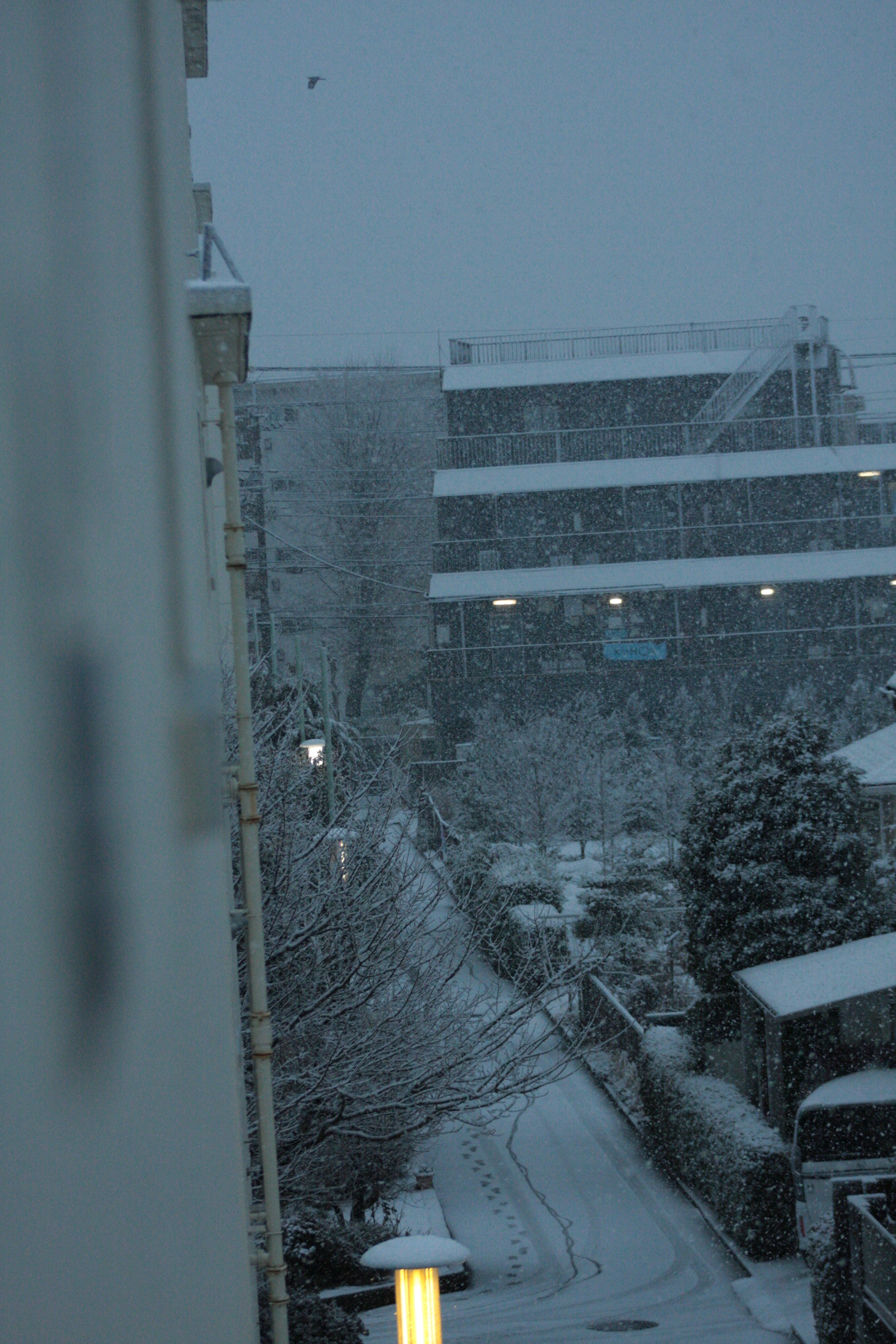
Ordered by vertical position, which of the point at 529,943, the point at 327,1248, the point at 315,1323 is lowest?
the point at 327,1248

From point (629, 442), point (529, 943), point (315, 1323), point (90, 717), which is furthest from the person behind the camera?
point (629, 442)

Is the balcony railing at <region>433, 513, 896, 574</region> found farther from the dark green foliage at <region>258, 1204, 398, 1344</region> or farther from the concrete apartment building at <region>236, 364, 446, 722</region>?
the dark green foliage at <region>258, 1204, 398, 1344</region>

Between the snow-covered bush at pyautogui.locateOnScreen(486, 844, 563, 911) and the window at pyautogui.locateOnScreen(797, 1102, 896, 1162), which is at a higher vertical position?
the snow-covered bush at pyautogui.locateOnScreen(486, 844, 563, 911)

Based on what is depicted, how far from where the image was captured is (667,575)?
23.0 metres

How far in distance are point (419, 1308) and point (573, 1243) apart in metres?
3.97

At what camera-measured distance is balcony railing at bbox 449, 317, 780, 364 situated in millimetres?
26172

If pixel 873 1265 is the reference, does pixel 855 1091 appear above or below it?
above

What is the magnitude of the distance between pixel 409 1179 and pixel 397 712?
15.0 meters

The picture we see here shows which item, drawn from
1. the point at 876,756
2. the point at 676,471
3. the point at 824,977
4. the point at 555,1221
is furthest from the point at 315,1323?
the point at 676,471

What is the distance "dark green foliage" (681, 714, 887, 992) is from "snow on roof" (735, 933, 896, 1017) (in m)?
0.22

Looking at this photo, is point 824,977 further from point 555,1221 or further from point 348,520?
point 348,520

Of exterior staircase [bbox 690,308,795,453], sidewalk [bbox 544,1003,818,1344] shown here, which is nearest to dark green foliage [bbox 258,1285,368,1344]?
sidewalk [bbox 544,1003,818,1344]

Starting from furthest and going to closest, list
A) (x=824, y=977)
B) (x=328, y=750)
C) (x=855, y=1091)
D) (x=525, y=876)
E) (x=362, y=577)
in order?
1. (x=362, y=577)
2. (x=525, y=876)
3. (x=824, y=977)
4. (x=855, y=1091)
5. (x=328, y=750)

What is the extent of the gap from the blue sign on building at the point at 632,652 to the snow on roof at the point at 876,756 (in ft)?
22.4
